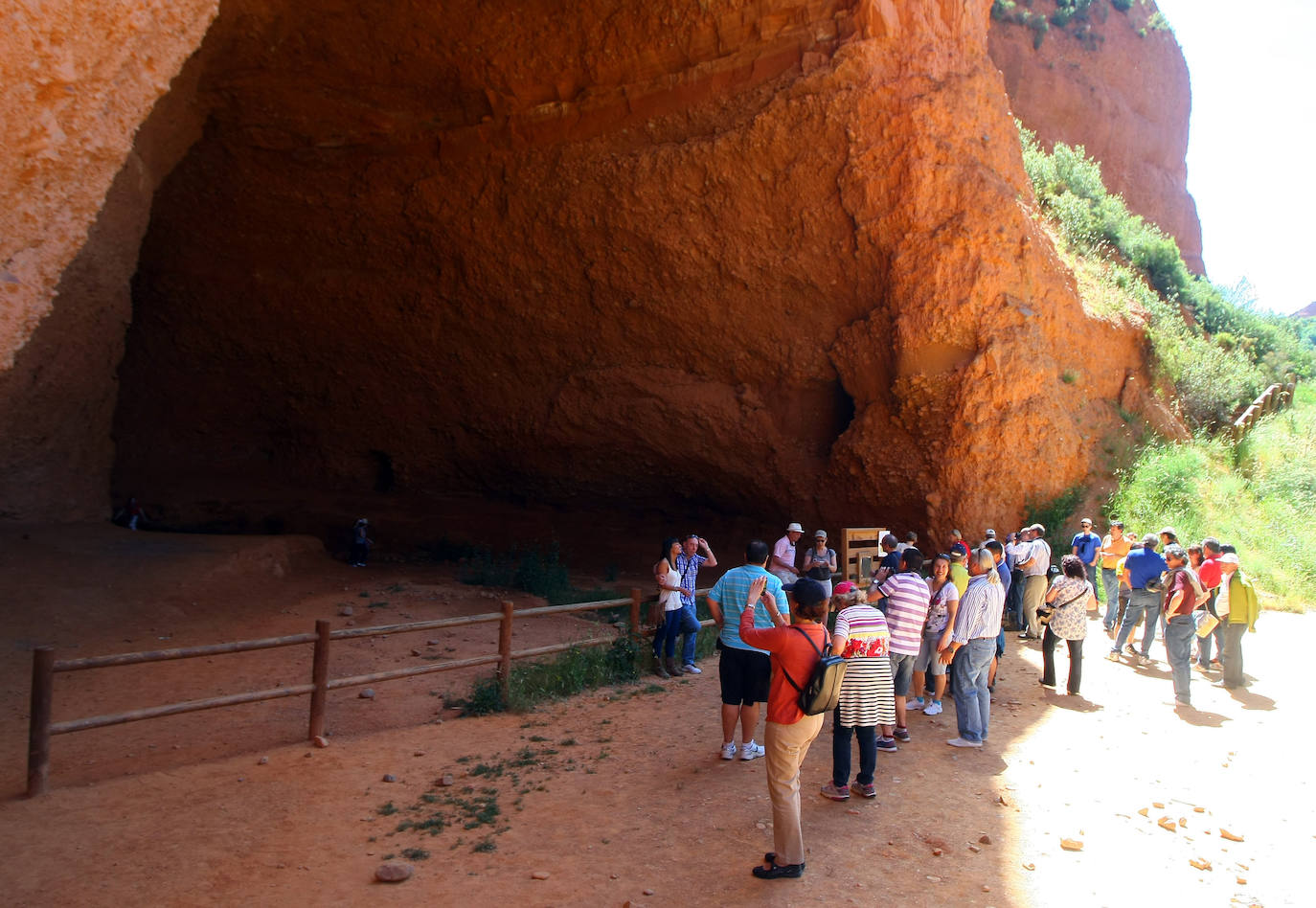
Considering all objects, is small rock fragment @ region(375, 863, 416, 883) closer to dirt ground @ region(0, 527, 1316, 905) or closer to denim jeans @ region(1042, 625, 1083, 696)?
dirt ground @ region(0, 527, 1316, 905)

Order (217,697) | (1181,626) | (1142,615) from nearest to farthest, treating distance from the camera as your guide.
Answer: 1. (217,697)
2. (1181,626)
3. (1142,615)

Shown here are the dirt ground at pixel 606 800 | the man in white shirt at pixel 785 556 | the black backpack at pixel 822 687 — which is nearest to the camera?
the black backpack at pixel 822 687

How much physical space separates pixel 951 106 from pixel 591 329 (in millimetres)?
7079

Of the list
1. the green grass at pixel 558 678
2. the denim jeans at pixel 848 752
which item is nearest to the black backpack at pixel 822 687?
the denim jeans at pixel 848 752

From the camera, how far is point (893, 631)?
19.9ft

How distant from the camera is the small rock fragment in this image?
4137mm

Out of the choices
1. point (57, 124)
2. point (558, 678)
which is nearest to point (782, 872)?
point (558, 678)

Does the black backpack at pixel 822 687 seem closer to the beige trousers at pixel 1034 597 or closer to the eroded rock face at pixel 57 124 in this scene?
the eroded rock face at pixel 57 124

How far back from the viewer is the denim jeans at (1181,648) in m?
7.56

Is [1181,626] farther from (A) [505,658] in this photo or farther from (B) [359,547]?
(B) [359,547]

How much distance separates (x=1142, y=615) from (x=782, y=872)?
660 cm

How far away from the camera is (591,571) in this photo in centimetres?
1667

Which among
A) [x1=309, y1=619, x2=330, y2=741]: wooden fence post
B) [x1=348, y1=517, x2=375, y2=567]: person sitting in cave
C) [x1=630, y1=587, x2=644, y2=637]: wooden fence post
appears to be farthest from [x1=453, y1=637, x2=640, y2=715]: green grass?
[x1=348, y1=517, x2=375, y2=567]: person sitting in cave

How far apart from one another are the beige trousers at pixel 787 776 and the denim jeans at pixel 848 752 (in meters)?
1.02
